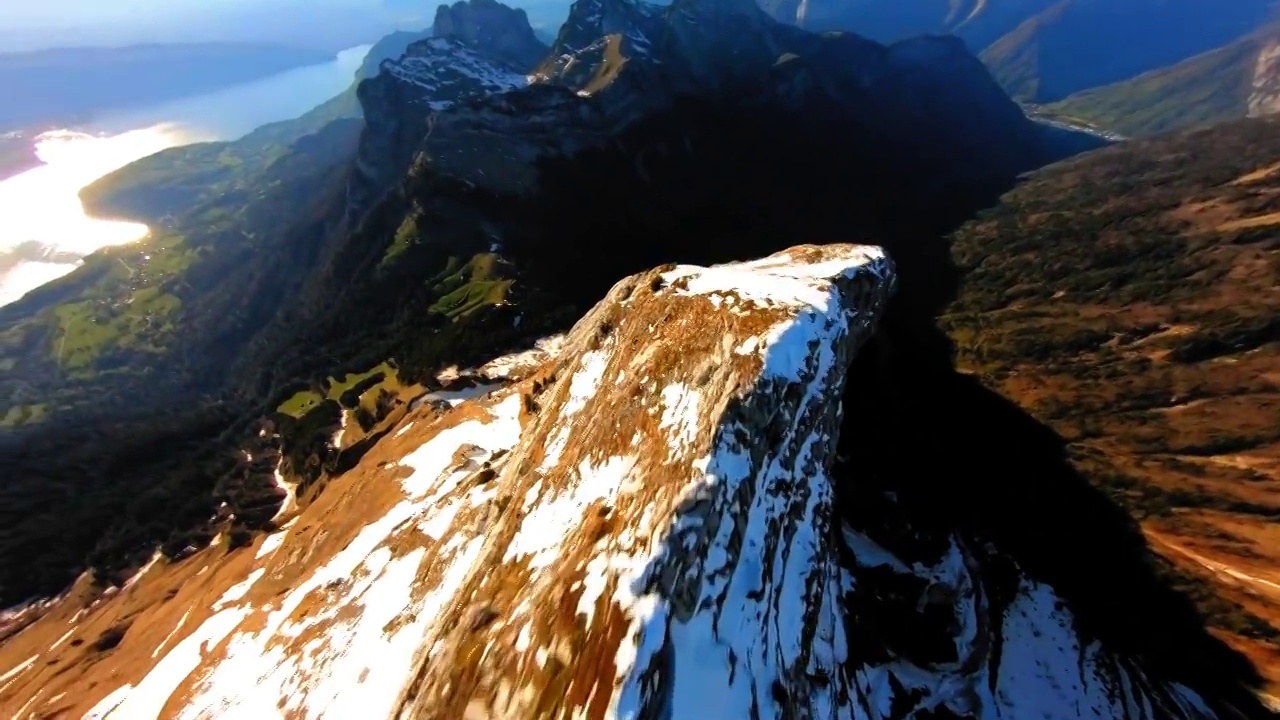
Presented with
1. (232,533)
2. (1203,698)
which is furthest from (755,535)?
(232,533)

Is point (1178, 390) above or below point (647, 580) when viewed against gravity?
below

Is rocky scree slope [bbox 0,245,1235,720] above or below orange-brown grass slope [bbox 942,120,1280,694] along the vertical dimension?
above

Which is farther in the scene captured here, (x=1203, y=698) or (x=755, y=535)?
(x=1203, y=698)

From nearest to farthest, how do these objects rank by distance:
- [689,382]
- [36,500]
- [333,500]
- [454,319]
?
[689,382], [333,500], [454,319], [36,500]

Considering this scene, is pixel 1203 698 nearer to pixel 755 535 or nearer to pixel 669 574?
pixel 755 535

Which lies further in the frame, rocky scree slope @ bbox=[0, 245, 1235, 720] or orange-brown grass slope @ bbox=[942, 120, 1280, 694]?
orange-brown grass slope @ bbox=[942, 120, 1280, 694]

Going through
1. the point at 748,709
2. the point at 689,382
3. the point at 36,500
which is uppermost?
the point at 689,382

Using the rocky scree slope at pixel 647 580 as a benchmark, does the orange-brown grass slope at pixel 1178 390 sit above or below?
below

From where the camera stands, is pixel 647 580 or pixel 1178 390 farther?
pixel 1178 390
